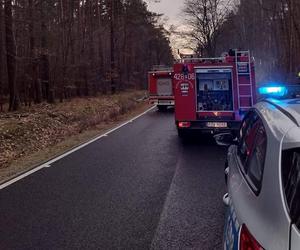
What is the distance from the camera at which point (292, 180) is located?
2.66 meters

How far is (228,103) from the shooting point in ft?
49.0

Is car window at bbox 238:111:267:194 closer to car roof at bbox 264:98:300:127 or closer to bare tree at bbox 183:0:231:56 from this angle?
car roof at bbox 264:98:300:127

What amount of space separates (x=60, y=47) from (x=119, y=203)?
33.1m

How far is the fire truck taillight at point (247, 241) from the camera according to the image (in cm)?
252

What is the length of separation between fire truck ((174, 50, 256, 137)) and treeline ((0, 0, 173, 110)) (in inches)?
384

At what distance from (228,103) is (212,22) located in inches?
2435

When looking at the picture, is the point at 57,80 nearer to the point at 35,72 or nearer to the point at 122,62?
the point at 35,72

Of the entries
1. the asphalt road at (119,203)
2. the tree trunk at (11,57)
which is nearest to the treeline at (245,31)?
the tree trunk at (11,57)

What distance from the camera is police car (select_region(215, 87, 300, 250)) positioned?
2459 millimetres

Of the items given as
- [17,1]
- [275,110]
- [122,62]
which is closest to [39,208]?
[275,110]

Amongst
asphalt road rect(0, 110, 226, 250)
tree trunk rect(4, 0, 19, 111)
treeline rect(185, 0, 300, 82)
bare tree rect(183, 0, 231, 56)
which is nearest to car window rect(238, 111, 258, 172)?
asphalt road rect(0, 110, 226, 250)

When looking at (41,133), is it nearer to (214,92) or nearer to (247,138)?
(214,92)

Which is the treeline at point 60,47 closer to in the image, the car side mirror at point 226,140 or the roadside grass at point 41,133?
the roadside grass at point 41,133

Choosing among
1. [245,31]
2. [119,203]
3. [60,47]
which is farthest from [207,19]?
[119,203]
